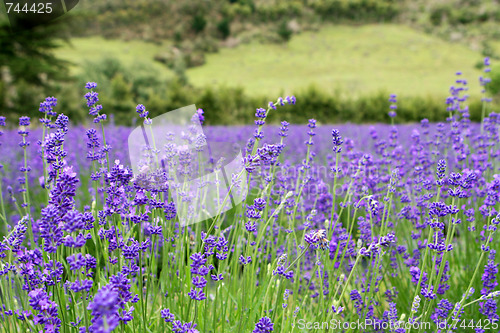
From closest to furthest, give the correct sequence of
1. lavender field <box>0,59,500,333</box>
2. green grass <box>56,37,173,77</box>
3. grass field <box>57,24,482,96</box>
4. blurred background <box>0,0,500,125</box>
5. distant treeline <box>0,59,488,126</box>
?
lavender field <box>0,59,500,333</box> < distant treeline <box>0,59,488,126</box> < blurred background <box>0,0,500,125</box> < grass field <box>57,24,482,96</box> < green grass <box>56,37,173,77</box>

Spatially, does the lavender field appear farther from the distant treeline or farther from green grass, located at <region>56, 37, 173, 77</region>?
green grass, located at <region>56, 37, 173, 77</region>

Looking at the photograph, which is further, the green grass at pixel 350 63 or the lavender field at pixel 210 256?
the green grass at pixel 350 63

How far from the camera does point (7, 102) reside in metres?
18.4

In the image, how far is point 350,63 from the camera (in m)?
49.3

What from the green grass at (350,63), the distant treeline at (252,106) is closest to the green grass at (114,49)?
the green grass at (350,63)

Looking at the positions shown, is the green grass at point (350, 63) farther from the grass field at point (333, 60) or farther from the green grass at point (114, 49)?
the green grass at point (114, 49)

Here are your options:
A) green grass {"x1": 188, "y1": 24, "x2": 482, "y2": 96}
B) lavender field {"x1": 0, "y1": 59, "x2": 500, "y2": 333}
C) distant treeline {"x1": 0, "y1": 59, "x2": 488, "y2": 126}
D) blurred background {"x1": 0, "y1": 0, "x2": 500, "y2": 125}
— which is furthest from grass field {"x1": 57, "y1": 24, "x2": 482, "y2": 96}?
lavender field {"x1": 0, "y1": 59, "x2": 500, "y2": 333}

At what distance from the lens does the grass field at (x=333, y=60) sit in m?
40.6

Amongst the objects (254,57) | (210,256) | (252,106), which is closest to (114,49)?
(254,57)

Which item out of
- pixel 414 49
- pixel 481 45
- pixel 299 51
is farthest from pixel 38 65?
pixel 481 45

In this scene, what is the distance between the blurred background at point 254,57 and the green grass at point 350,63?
189mm

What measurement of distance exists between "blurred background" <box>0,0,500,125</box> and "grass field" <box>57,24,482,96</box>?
18 cm

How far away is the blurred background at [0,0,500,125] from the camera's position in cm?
1923

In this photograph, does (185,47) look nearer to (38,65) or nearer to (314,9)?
(314,9)
